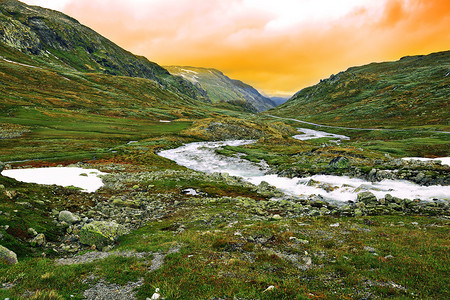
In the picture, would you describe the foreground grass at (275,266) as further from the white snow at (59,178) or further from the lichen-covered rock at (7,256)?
the white snow at (59,178)

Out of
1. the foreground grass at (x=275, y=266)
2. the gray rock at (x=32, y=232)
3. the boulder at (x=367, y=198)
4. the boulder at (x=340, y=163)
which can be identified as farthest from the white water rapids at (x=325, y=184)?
the gray rock at (x=32, y=232)

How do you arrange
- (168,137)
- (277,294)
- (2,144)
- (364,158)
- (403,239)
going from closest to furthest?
(277,294), (403,239), (364,158), (2,144), (168,137)

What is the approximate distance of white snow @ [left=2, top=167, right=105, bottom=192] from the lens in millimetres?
33312

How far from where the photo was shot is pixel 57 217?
21.0 metres

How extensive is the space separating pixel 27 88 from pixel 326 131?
228 m

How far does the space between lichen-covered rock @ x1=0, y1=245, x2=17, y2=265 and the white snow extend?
846 inches

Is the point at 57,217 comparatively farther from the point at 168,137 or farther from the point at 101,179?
the point at 168,137

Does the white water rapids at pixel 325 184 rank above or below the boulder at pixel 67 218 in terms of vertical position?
below

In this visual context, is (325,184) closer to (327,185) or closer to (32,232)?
(327,185)

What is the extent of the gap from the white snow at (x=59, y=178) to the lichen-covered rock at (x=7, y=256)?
70.5 ft

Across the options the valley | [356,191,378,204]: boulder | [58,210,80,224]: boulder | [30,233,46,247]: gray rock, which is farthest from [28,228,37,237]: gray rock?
[356,191,378,204]: boulder

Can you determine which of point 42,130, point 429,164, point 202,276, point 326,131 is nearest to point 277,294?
point 202,276

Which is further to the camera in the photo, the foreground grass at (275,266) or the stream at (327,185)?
the stream at (327,185)

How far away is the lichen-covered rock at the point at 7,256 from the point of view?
1203cm
